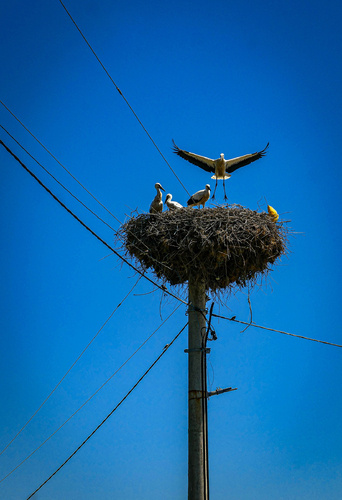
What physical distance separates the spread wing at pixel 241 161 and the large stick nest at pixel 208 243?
4339mm

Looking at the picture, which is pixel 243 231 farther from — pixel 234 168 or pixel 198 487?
pixel 234 168

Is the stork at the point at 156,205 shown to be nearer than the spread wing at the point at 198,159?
Yes

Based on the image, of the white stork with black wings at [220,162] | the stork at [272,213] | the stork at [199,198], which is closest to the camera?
the stork at [272,213]

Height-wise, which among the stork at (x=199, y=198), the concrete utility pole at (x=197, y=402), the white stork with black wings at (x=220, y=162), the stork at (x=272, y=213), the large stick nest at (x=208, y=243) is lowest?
the concrete utility pole at (x=197, y=402)

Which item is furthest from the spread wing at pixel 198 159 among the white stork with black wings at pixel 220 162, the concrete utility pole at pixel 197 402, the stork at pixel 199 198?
the concrete utility pole at pixel 197 402

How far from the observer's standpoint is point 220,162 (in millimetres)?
12828

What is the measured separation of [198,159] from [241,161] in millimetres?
1195

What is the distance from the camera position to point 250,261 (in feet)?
28.0

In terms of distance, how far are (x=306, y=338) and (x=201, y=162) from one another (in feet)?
21.5

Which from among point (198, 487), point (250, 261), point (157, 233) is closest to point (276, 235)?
point (250, 261)

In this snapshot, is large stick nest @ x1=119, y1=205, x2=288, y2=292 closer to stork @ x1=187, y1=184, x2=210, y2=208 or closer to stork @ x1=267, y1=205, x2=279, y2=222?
stork @ x1=267, y1=205, x2=279, y2=222

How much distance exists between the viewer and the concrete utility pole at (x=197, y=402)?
726 centimetres

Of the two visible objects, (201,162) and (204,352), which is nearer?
(204,352)

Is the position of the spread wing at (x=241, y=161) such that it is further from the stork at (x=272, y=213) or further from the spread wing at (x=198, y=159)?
the stork at (x=272, y=213)
